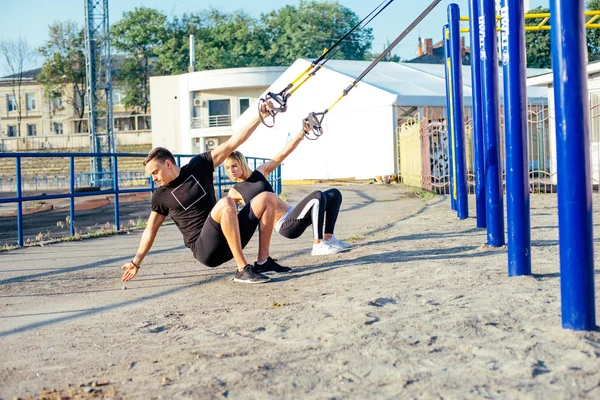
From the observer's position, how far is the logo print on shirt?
18.5ft

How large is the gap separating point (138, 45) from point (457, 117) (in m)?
55.0

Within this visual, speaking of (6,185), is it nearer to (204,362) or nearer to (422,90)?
(422,90)

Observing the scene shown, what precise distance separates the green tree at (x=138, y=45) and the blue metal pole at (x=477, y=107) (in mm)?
53232

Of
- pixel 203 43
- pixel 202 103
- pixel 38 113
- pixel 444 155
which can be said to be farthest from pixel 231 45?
pixel 444 155

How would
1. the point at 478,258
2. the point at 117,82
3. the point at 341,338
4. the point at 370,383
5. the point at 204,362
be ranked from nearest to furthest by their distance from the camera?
the point at 370,383, the point at 204,362, the point at 341,338, the point at 478,258, the point at 117,82

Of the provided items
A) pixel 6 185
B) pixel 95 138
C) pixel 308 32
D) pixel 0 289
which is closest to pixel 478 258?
pixel 0 289

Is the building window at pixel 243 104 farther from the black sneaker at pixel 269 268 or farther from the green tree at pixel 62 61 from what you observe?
the black sneaker at pixel 269 268

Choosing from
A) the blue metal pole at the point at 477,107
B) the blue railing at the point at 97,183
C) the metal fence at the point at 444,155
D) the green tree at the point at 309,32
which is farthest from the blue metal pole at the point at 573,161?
the green tree at the point at 309,32

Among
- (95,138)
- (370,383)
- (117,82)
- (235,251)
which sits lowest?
(370,383)

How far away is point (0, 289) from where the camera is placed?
582cm

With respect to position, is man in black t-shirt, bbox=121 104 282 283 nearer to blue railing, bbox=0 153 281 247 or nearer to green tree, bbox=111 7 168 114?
blue railing, bbox=0 153 281 247

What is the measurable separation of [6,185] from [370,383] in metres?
38.4

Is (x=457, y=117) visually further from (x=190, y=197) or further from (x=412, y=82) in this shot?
(x=412, y=82)

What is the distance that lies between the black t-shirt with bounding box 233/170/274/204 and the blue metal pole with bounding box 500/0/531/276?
7.43ft
